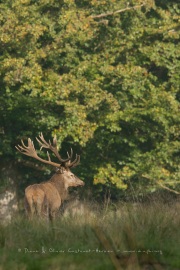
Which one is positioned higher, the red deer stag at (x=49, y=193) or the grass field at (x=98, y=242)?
the grass field at (x=98, y=242)

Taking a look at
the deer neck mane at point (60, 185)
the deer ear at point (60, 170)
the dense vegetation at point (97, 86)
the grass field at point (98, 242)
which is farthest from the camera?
the dense vegetation at point (97, 86)

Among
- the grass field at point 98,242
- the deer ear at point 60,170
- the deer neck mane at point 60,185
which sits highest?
the grass field at point 98,242

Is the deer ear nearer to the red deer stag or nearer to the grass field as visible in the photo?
the red deer stag

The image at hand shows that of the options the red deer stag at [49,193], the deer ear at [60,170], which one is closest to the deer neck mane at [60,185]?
the red deer stag at [49,193]

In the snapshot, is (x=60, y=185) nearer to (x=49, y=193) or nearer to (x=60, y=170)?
(x=60, y=170)

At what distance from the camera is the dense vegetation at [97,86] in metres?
23.9

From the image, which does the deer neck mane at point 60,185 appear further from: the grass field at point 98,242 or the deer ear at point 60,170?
the grass field at point 98,242

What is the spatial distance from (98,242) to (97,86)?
15552 mm

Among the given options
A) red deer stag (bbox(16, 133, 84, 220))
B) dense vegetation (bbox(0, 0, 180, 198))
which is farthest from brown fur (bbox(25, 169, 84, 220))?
dense vegetation (bbox(0, 0, 180, 198))

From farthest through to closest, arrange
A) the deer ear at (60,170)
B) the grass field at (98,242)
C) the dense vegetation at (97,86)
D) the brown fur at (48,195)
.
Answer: the dense vegetation at (97,86), the deer ear at (60,170), the brown fur at (48,195), the grass field at (98,242)

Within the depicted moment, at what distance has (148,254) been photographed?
841 cm

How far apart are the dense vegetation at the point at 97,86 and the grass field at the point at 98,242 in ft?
43.4

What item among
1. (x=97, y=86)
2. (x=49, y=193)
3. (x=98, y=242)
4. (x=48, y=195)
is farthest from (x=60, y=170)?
(x=98, y=242)

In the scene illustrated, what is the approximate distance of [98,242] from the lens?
8961 millimetres
